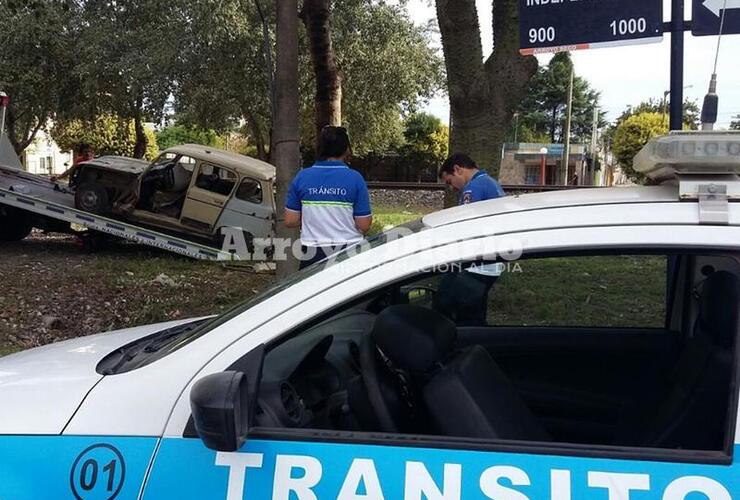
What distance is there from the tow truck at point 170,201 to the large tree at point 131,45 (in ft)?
17.3

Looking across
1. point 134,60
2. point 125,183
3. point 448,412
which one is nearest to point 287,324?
point 448,412

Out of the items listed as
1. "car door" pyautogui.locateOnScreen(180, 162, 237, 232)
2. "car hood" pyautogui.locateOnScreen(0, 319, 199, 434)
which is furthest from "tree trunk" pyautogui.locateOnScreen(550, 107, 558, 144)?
"car hood" pyautogui.locateOnScreen(0, 319, 199, 434)

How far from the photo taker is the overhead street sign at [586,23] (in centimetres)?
376

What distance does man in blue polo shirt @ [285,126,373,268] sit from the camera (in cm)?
457

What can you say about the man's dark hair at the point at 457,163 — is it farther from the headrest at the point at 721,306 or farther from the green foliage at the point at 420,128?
the green foliage at the point at 420,128

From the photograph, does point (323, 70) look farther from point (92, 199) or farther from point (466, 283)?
point (466, 283)

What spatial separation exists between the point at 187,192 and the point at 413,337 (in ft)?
33.1

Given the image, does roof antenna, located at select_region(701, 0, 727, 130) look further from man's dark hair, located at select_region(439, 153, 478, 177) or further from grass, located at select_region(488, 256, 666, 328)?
grass, located at select_region(488, 256, 666, 328)

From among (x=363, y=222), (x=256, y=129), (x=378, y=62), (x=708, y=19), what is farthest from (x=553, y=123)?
(x=708, y=19)

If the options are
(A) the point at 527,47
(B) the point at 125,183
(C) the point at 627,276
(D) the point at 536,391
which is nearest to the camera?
(D) the point at 536,391

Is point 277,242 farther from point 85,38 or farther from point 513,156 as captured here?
point 513,156

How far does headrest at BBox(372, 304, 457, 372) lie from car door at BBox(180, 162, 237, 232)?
9609 mm

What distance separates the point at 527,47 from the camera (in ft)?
13.5

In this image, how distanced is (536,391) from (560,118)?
72.0m
